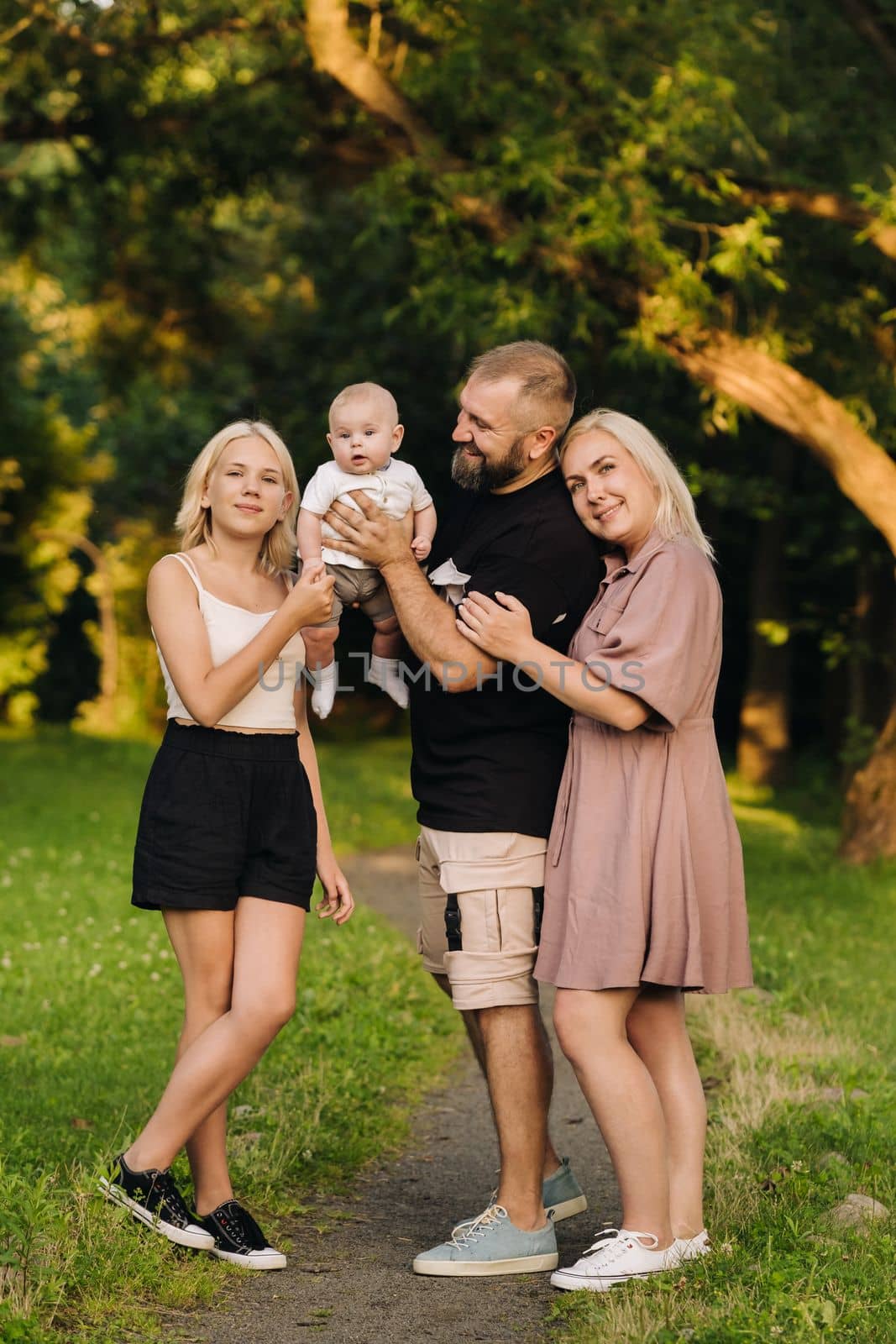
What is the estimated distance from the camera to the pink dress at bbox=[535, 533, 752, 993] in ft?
11.9

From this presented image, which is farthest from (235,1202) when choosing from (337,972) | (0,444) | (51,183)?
(0,444)

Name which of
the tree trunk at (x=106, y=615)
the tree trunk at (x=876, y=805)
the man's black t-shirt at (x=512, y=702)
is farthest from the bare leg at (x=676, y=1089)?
the tree trunk at (x=106, y=615)

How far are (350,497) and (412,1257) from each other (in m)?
1.99

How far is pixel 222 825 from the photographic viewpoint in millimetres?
3729

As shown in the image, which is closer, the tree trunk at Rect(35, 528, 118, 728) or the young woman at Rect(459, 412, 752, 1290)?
the young woman at Rect(459, 412, 752, 1290)

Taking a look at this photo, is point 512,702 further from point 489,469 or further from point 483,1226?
point 483,1226

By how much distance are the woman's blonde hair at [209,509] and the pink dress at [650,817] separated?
2.67 ft

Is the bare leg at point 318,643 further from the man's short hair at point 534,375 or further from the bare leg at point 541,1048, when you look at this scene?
the bare leg at point 541,1048

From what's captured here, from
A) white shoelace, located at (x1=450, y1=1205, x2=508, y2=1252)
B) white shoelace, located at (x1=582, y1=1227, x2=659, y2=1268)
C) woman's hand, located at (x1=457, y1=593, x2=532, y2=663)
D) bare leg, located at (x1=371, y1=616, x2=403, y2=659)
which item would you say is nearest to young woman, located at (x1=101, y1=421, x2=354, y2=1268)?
bare leg, located at (x1=371, y1=616, x2=403, y2=659)

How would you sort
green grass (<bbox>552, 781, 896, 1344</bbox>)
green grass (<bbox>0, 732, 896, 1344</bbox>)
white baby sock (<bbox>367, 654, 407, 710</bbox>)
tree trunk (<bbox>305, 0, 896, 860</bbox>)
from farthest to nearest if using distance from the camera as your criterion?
tree trunk (<bbox>305, 0, 896, 860</bbox>)
white baby sock (<bbox>367, 654, 407, 710</bbox>)
green grass (<bbox>0, 732, 896, 1344</bbox>)
green grass (<bbox>552, 781, 896, 1344</bbox>)

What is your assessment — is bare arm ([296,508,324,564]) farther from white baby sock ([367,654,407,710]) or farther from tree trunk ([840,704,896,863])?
tree trunk ([840,704,896,863])

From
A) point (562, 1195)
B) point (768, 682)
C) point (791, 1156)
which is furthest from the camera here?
point (768, 682)

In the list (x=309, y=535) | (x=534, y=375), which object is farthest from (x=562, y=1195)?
(x=534, y=375)

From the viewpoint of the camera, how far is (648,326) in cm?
883
